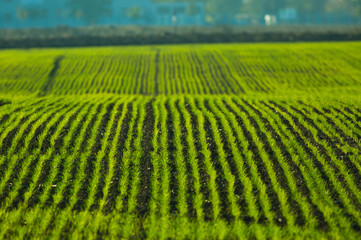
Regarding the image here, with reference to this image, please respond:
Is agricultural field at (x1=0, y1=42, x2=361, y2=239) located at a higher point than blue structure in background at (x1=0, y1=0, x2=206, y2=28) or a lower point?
lower

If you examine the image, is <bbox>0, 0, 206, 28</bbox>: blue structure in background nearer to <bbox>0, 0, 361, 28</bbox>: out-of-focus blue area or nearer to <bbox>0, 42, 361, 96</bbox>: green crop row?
<bbox>0, 0, 361, 28</bbox>: out-of-focus blue area

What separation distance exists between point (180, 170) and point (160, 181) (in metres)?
0.84

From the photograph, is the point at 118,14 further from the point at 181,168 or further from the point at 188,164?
the point at 181,168

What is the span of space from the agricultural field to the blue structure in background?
99.0 metres

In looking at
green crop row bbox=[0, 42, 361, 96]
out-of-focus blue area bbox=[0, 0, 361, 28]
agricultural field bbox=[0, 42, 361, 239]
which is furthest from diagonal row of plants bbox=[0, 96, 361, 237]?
out-of-focus blue area bbox=[0, 0, 361, 28]

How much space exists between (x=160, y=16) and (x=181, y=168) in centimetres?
12611

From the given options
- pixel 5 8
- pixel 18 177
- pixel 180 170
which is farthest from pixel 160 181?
pixel 5 8

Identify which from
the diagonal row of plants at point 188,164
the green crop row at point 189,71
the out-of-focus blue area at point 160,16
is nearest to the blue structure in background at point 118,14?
the out-of-focus blue area at point 160,16

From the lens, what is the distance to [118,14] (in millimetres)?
129125

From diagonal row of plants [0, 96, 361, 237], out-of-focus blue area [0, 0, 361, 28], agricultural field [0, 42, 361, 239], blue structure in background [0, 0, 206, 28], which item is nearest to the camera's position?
agricultural field [0, 42, 361, 239]

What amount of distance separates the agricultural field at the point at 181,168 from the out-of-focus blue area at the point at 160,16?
99.0 metres

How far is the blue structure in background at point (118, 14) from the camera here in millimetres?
113375

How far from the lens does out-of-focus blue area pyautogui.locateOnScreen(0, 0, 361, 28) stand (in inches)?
4498

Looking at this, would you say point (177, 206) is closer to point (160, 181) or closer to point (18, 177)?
point (160, 181)
